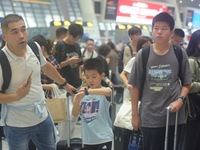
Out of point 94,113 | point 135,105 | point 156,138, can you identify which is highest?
point 135,105

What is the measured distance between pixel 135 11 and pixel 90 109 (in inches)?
804

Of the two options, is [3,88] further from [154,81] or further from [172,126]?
[172,126]

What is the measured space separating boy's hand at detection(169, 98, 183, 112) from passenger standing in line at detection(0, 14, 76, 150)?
100 cm

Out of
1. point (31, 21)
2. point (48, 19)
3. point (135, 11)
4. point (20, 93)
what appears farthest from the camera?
point (48, 19)

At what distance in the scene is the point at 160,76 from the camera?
222cm

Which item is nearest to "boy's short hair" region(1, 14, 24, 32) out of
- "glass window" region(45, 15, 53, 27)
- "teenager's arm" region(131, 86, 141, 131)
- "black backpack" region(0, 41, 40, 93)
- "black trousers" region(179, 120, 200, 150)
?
"black backpack" region(0, 41, 40, 93)

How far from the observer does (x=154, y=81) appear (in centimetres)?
224

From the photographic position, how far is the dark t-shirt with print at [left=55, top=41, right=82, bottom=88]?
385cm

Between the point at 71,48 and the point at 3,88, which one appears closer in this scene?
the point at 3,88

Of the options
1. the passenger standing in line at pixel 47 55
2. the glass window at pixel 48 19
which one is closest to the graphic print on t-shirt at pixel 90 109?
the passenger standing in line at pixel 47 55

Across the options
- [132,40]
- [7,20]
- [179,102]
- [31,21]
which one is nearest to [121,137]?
[179,102]

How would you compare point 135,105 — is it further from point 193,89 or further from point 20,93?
point 20,93

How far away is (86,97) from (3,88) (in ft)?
2.54

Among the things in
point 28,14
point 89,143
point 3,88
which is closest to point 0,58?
point 3,88
